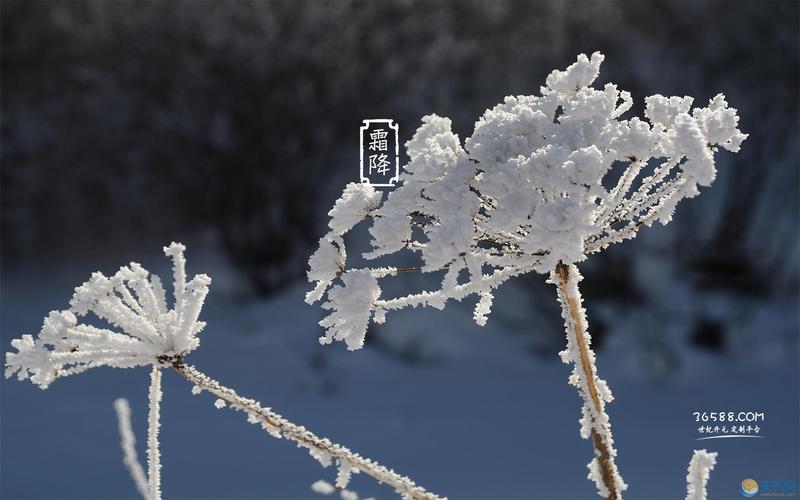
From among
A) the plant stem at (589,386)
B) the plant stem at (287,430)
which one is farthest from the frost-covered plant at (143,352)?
the plant stem at (589,386)

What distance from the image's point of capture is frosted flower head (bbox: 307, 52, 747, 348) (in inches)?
164

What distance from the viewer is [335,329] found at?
16.0 ft

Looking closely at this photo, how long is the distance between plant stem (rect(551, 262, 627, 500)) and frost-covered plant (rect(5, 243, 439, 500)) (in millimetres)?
1146

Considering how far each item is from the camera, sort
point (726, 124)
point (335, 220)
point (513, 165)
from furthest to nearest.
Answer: point (335, 220), point (726, 124), point (513, 165)

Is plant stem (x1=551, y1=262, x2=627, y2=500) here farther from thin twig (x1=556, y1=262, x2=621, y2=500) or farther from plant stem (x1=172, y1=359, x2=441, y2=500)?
plant stem (x1=172, y1=359, x2=441, y2=500)

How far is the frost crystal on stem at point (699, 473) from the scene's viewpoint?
4609 mm

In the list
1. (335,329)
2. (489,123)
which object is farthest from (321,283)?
(489,123)

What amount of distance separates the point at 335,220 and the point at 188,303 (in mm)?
1131

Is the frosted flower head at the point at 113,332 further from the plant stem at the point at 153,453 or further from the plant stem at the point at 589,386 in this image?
the plant stem at the point at 589,386

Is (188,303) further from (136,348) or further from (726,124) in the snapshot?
(726,124)

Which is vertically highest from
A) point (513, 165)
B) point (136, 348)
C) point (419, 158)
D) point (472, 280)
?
point (419, 158)

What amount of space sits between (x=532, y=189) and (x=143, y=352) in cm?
268

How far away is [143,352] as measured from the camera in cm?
471

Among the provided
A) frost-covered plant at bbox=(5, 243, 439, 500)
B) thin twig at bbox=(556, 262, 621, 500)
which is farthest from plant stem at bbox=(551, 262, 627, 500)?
frost-covered plant at bbox=(5, 243, 439, 500)
